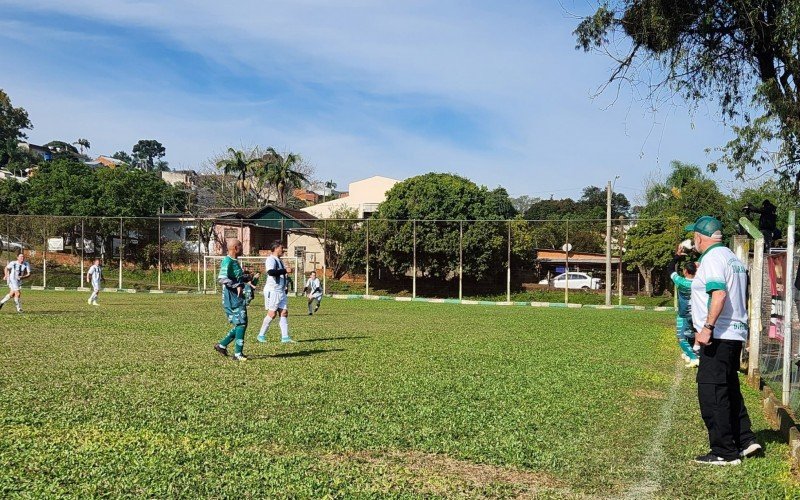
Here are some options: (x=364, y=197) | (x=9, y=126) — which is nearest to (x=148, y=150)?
(x=9, y=126)

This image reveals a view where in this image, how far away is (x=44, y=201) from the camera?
5588 cm

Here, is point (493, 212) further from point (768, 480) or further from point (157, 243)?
point (768, 480)

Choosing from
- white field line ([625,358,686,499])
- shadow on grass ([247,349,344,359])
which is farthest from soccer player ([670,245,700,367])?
shadow on grass ([247,349,344,359])

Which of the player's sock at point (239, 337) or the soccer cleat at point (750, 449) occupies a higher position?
the player's sock at point (239, 337)

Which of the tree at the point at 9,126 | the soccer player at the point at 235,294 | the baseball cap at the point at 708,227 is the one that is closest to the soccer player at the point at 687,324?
the baseball cap at the point at 708,227

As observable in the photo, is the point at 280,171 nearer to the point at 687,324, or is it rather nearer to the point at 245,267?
the point at 245,267

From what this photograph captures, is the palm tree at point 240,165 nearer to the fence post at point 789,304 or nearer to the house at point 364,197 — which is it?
the house at point 364,197

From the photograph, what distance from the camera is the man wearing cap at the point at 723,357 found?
6426 mm

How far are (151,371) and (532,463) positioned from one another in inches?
261

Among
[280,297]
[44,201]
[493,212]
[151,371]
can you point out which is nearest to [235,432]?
[151,371]

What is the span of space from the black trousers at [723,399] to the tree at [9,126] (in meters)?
97.0

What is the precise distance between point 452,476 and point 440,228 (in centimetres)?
3849

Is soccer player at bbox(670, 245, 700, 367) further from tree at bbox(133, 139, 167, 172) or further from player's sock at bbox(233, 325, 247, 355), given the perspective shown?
tree at bbox(133, 139, 167, 172)

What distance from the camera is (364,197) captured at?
2598 inches
